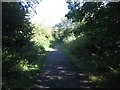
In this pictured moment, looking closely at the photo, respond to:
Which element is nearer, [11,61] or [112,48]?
[11,61]

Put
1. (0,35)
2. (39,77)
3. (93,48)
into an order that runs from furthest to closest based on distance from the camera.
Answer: (93,48), (39,77), (0,35)

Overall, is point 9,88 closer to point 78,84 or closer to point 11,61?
point 11,61

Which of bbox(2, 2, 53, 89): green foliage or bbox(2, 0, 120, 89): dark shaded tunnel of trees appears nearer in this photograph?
bbox(2, 2, 53, 89): green foliage

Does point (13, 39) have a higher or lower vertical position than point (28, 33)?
lower

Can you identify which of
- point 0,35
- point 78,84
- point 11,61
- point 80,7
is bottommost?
point 78,84

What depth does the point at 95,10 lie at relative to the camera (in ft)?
46.2

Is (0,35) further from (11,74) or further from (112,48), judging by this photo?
(112,48)

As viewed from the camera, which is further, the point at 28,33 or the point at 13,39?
the point at 28,33

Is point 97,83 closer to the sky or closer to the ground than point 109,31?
closer to the ground

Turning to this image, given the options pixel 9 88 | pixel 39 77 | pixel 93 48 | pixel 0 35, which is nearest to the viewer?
pixel 9 88

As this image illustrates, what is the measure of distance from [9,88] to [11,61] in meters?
2.41

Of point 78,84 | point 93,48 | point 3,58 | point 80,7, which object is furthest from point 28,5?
point 93,48

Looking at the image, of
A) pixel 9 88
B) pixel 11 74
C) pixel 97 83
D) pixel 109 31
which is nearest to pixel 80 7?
pixel 109 31

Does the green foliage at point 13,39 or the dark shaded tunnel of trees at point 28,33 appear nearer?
the green foliage at point 13,39
